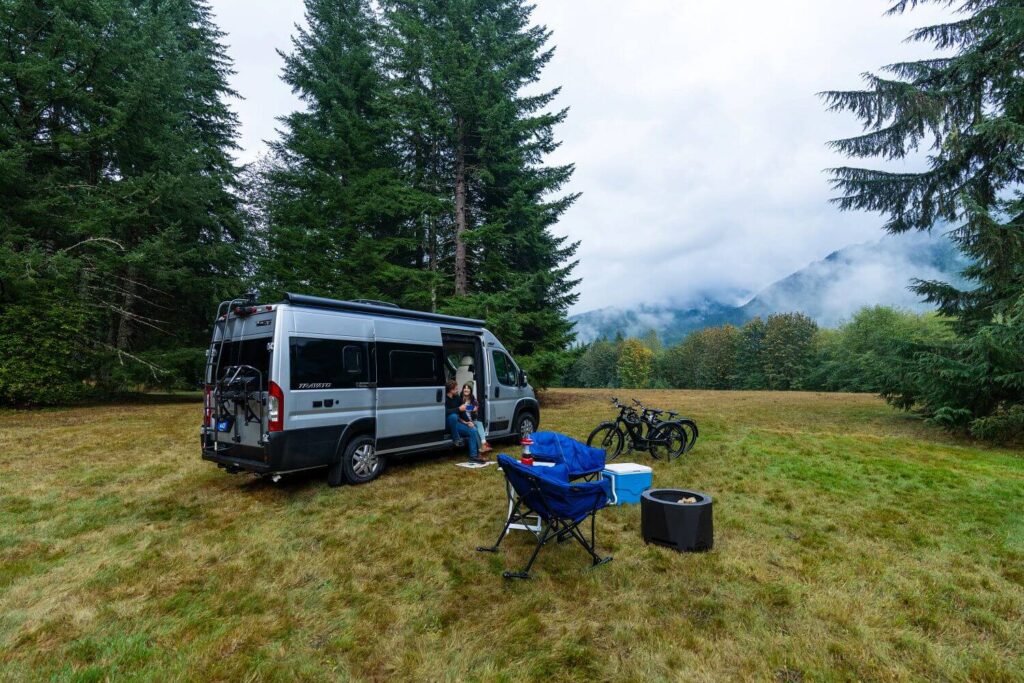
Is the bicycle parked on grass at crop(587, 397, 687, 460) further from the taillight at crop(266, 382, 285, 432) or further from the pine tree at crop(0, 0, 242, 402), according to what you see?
the pine tree at crop(0, 0, 242, 402)

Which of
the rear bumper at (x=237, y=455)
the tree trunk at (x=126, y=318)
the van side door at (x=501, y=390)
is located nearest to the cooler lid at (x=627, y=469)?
the van side door at (x=501, y=390)

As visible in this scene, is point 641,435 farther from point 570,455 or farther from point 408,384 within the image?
point 408,384

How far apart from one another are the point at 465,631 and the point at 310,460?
3.76 m

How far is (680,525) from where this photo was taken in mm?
4246

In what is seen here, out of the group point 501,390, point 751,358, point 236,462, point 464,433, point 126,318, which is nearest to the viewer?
point 236,462

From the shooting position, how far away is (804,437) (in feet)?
35.4

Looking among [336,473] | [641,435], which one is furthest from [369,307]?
[641,435]

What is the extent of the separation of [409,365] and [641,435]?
15.2ft

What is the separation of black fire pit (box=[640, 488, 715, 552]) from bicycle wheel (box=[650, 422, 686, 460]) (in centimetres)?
367

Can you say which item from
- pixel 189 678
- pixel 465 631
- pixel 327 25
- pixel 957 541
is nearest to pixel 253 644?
pixel 189 678

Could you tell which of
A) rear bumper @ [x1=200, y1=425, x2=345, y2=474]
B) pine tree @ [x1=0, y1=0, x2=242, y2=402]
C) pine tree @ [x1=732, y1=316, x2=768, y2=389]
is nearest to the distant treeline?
pine tree @ [x1=732, y1=316, x2=768, y2=389]

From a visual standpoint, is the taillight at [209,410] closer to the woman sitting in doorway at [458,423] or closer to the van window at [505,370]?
the woman sitting in doorway at [458,423]

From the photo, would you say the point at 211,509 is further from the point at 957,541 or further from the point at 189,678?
the point at 957,541

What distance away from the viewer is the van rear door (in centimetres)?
682
